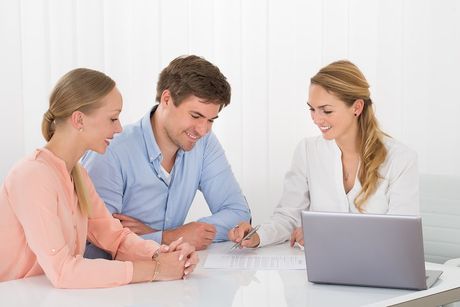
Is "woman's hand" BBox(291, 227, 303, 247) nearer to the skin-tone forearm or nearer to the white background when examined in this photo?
the skin-tone forearm

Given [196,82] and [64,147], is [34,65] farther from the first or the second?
[64,147]

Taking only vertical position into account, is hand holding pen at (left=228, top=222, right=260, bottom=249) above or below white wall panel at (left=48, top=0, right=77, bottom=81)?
below

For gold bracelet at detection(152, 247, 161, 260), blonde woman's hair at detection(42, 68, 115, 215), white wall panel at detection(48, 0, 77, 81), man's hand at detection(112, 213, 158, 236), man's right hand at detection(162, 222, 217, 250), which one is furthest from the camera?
white wall panel at detection(48, 0, 77, 81)

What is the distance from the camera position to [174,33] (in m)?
3.72

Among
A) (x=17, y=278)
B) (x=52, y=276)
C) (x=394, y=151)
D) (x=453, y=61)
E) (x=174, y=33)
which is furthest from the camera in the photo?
(x=453, y=61)

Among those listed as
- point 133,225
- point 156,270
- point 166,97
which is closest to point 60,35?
point 166,97

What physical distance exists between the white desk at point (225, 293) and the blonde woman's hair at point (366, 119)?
0.70 meters

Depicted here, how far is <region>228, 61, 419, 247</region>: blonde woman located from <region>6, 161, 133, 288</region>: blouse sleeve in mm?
844

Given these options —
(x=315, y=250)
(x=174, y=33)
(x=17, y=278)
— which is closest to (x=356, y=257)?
(x=315, y=250)

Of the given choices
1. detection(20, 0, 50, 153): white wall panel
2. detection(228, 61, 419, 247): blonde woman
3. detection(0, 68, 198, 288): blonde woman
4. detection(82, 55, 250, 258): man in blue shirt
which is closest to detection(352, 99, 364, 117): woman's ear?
detection(228, 61, 419, 247): blonde woman

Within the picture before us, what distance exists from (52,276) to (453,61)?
101 inches

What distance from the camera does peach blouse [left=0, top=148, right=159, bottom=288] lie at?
86.9 inches

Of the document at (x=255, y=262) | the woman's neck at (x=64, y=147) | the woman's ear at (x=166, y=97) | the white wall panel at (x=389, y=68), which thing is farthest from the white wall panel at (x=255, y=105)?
the woman's neck at (x=64, y=147)

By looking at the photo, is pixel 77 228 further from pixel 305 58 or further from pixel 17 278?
pixel 305 58
